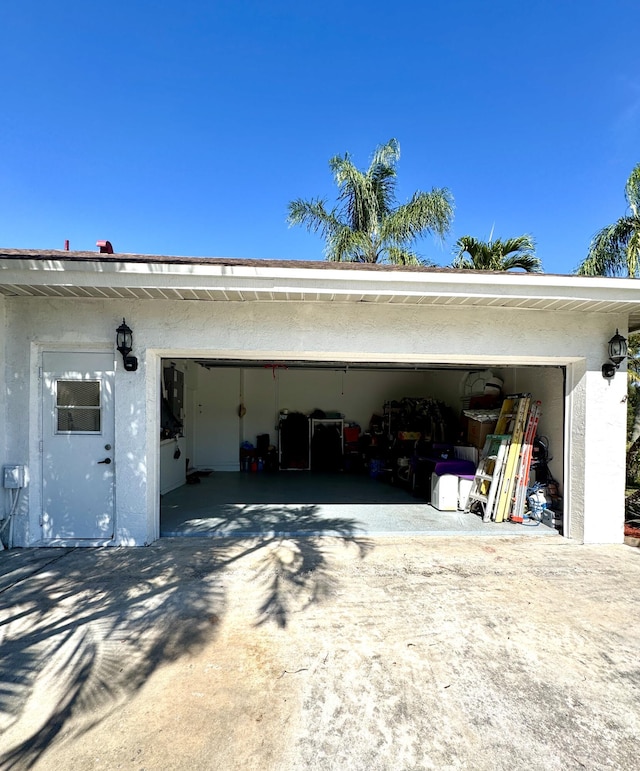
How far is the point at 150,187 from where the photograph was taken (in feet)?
39.0

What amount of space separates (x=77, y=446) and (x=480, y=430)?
663 centimetres

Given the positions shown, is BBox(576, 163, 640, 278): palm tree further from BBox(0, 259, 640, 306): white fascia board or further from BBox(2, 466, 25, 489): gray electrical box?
BBox(2, 466, 25, 489): gray electrical box

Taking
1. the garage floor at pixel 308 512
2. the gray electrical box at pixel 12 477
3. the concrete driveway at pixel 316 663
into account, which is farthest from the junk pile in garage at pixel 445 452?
the gray electrical box at pixel 12 477

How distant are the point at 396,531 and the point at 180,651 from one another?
3.52 metres

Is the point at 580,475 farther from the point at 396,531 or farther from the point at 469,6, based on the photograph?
the point at 469,6

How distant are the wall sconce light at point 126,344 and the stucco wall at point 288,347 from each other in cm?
10

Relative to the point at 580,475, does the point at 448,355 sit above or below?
above

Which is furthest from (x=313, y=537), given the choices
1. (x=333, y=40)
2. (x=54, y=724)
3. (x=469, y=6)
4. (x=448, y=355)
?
(x=333, y=40)

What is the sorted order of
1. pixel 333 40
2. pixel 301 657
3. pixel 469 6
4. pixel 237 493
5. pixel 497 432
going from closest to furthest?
pixel 301 657 → pixel 497 432 → pixel 469 6 → pixel 237 493 → pixel 333 40

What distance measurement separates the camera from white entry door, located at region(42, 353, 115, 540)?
507 cm

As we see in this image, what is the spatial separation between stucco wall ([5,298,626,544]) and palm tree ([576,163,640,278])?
806 cm

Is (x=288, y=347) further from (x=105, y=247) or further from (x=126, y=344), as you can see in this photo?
(x=105, y=247)

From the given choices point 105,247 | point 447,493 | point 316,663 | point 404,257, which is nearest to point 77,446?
point 105,247

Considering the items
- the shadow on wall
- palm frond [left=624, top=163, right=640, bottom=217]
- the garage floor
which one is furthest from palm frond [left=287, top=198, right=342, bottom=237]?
the shadow on wall
